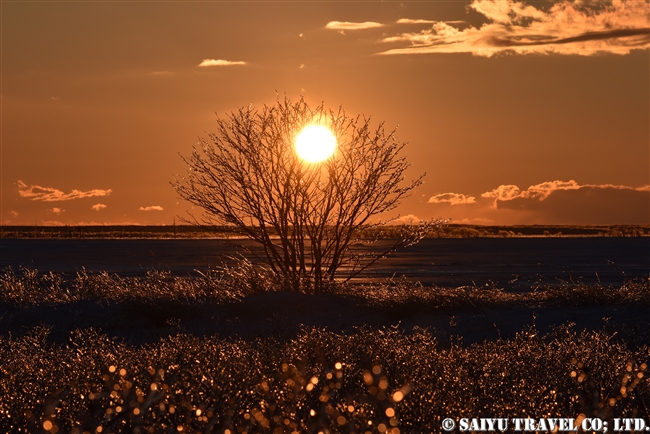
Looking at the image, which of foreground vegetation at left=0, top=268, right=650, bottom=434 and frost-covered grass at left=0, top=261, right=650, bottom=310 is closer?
foreground vegetation at left=0, top=268, right=650, bottom=434

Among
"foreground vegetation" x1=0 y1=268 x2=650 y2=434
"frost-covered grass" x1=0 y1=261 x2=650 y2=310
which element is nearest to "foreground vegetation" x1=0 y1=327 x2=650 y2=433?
"foreground vegetation" x1=0 y1=268 x2=650 y2=434

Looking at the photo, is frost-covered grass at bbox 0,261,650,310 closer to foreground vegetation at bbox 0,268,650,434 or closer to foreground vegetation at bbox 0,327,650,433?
foreground vegetation at bbox 0,268,650,434

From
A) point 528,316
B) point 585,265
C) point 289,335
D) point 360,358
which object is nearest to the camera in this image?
point 360,358

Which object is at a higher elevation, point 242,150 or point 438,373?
point 242,150

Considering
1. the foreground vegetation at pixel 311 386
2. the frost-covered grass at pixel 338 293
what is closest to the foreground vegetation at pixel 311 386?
the foreground vegetation at pixel 311 386

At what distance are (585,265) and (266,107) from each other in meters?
32.6

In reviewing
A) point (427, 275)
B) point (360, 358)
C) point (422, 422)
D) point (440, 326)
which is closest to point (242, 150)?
point (440, 326)

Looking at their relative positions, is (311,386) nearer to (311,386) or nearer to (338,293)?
(311,386)

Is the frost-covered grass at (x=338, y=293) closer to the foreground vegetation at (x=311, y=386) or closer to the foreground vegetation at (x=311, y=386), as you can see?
the foreground vegetation at (x=311, y=386)

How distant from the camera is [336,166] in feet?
57.6

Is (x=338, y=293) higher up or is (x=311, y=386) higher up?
(x=311, y=386)

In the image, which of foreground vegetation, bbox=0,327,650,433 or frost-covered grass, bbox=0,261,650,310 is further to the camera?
frost-covered grass, bbox=0,261,650,310

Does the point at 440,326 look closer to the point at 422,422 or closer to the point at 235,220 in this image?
the point at 235,220

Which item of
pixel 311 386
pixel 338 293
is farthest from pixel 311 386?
pixel 338 293
